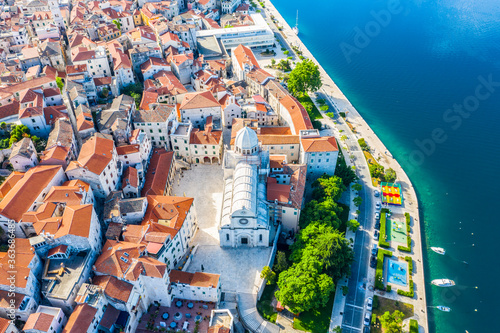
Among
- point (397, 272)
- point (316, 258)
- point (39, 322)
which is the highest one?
point (397, 272)

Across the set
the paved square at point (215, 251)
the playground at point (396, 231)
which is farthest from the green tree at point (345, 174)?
the paved square at point (215, 251)

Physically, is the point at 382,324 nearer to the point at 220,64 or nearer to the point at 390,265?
the point at 390,265

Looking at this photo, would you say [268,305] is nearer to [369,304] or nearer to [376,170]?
[369,304]

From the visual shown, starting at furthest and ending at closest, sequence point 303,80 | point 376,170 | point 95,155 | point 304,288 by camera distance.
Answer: point 303,80
point 376,170
point 95,155
point 304,288

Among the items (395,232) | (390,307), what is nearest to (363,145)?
(395,232)

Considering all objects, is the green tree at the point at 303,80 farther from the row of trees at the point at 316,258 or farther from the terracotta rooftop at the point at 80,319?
the terracotta rooftop at the point at 80,319

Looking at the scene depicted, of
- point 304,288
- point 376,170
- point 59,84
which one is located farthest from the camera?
point 59,84

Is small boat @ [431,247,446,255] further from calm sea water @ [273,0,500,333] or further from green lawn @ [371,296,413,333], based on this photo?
green lawn @ [371,296,413,333]
